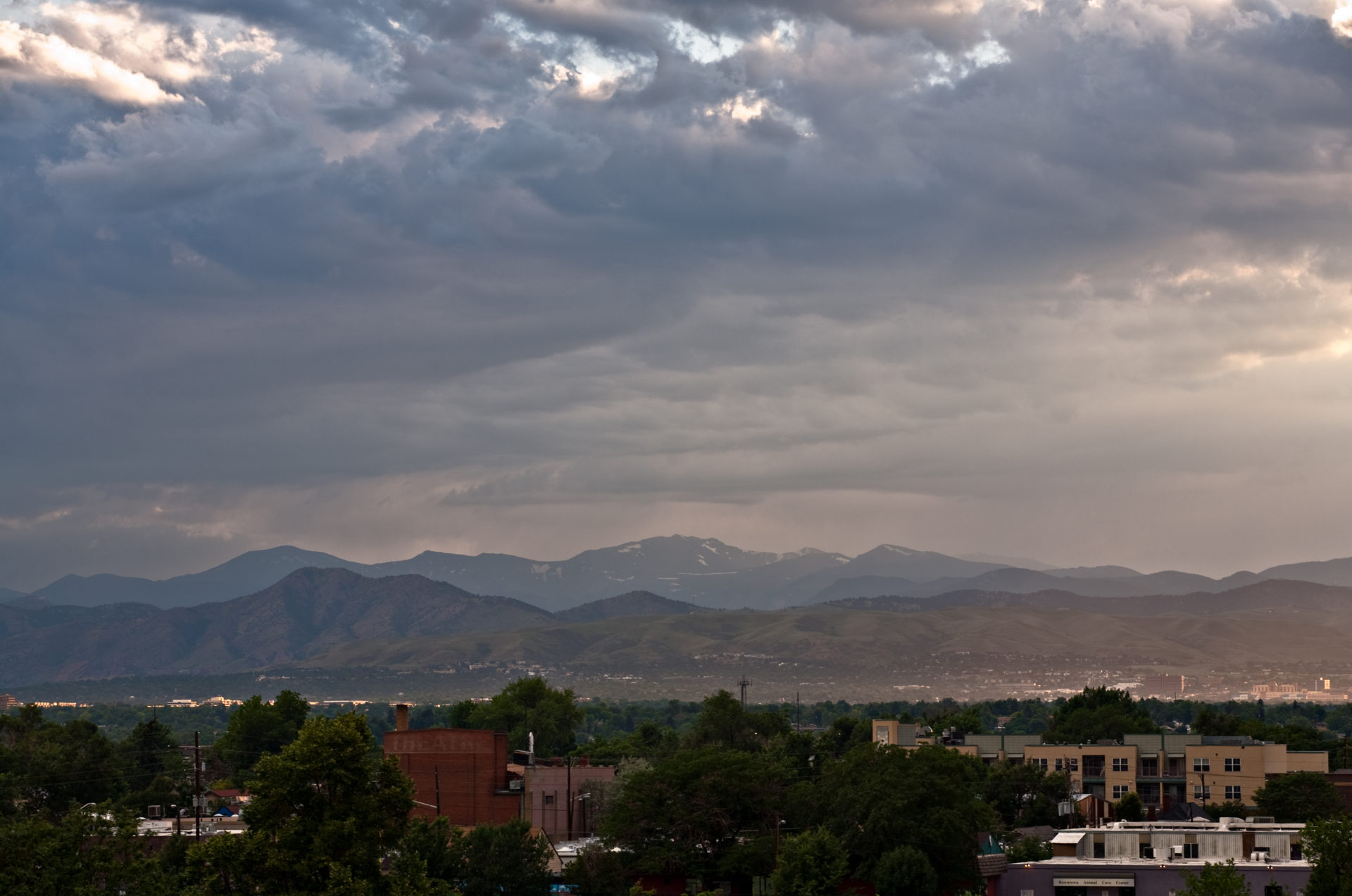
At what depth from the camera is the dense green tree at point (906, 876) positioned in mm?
104312

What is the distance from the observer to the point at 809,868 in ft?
335

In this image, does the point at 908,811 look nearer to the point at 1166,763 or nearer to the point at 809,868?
the point at 809,868

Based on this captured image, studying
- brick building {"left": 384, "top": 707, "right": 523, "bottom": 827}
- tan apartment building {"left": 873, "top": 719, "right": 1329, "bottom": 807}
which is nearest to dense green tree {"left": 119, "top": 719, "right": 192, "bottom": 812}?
brick building {"left": 384, "top": 707, "right": 523, "bottom": 827}

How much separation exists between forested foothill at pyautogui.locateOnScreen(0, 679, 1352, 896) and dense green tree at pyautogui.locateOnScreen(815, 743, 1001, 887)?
145mm

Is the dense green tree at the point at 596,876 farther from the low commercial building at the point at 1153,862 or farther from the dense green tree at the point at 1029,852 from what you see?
the dense green tree at the point at 1029,852

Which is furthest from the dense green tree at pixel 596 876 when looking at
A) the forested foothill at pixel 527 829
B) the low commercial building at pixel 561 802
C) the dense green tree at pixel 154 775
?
the dense green tree at pixel 154 775

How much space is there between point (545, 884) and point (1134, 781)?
10259 cm

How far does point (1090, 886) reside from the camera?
351 ft

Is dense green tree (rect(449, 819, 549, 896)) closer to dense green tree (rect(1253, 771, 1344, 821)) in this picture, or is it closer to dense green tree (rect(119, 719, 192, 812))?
dense green tree (rect(119, 719, 192, 812))

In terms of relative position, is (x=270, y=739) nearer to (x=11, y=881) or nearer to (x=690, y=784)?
(x=690, y=784)

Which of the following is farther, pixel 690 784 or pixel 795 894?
pixel 690 784

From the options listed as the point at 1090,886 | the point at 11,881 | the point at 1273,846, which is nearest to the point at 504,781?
the point at 1090,886

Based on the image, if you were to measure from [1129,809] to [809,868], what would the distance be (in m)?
66.4

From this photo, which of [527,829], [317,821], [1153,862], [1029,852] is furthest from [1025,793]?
[317,821]
